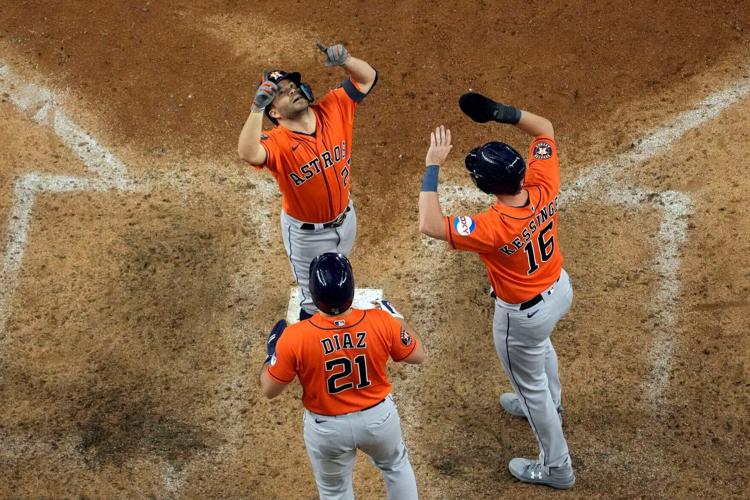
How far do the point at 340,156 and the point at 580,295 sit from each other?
94.5 inches

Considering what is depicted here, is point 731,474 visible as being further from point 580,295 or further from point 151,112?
point 151,112

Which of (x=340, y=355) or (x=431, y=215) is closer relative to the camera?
(x=340, y=355)

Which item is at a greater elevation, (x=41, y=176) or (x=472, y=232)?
(x=472, y=232)

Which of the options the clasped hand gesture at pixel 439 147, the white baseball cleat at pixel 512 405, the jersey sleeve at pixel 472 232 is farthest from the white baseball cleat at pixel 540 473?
the clasped hand gesture at pixel 439 147

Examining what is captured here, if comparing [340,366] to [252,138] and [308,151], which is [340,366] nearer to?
[252,138]

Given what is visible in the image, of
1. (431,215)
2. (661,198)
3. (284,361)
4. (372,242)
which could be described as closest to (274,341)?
(284,361)

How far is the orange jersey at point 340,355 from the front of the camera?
191 inches

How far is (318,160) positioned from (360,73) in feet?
2.28

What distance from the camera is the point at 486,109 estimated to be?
5.72 meters

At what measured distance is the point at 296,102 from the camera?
20.1 feet

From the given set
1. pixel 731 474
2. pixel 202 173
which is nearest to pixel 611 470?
pixel 731 474

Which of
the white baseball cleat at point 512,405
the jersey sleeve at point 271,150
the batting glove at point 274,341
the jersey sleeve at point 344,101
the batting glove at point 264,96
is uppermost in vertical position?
the batting glove at point 264,96

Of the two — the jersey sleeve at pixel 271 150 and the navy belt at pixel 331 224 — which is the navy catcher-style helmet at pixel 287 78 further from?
the navy belt at pixel 331 224

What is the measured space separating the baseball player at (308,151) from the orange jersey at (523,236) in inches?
48.9
